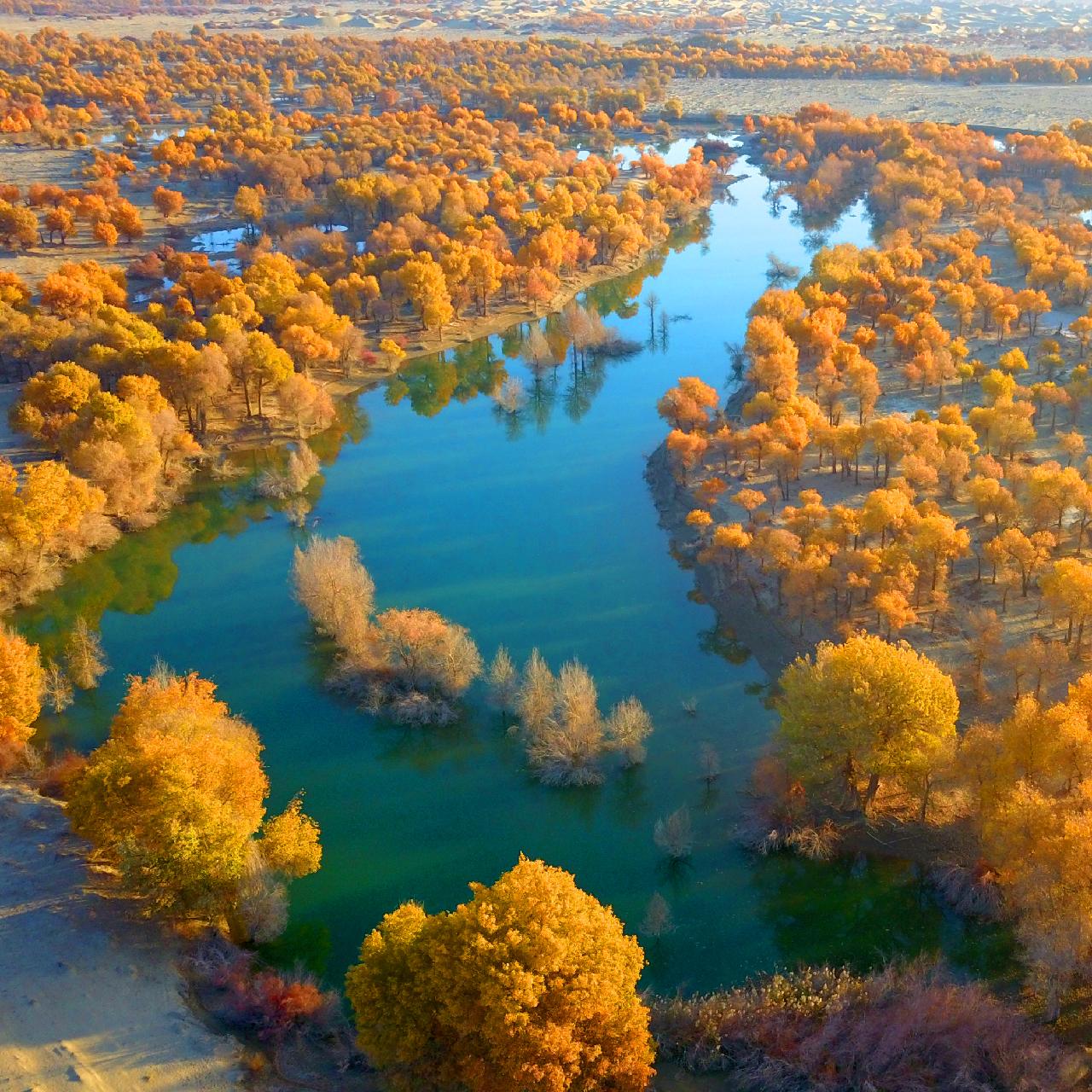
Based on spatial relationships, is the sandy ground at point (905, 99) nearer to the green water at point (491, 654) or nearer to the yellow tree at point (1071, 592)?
the green water at point (491, 654)

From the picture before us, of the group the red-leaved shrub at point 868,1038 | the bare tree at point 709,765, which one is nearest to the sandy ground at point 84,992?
the red-leaved shrub at point 868,1038

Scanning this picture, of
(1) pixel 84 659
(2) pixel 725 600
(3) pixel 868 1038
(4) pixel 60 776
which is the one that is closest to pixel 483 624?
(2) pixel 725 600

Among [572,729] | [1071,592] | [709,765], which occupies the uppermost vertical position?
[1071,592]

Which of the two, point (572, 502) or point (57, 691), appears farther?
point (572, 502)

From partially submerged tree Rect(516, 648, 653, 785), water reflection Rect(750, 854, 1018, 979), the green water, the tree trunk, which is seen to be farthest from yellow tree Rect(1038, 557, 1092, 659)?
partially submerged tree Rect(516, 648, 653, 785)

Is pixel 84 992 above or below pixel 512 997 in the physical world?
below

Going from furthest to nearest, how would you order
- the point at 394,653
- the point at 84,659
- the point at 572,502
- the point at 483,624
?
1. the point at 572,502
2. the point at 483,624
3. the point at 84,659
4. the point at 394,653

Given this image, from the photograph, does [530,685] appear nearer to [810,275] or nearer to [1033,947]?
[1033,947]

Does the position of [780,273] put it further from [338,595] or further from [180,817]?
[180,817]

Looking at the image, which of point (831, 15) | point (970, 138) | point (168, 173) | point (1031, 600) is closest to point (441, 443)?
point (1031, 600)
